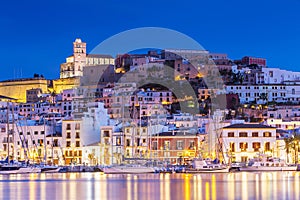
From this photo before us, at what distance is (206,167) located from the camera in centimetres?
5597

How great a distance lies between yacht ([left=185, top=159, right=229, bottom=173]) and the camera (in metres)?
55.7

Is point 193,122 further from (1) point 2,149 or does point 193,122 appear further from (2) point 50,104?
(2) point 50,104

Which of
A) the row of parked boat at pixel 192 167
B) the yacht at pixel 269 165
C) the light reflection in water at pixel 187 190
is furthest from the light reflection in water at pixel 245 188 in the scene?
the yacht at pixel 269 165

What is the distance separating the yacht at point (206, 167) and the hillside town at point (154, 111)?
2842mm

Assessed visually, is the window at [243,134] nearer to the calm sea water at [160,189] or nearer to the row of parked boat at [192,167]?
the row of parked boat at [192,167]

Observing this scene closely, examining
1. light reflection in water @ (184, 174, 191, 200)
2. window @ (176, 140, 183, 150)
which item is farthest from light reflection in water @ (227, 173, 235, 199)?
window @ (176, 140, 183, 150)

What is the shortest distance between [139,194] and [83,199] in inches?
128

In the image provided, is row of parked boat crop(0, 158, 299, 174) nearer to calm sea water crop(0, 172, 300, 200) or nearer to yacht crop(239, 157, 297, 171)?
yacht crop(239, 157, 297, 171)

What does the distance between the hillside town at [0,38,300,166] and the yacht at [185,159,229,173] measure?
2842mm

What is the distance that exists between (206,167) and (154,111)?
87.3 feet

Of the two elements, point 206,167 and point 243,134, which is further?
point 243,134

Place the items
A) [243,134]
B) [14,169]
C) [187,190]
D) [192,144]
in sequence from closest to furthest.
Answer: [187,190], [14,169], [243,134], [192,144]

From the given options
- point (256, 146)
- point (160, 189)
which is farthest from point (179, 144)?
point (160, 189)

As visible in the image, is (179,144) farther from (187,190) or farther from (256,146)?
(187,190)
